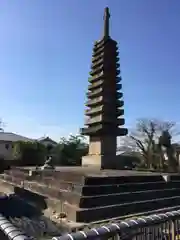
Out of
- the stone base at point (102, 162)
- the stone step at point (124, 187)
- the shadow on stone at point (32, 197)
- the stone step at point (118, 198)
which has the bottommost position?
the shadow on stone at point (32, 197)

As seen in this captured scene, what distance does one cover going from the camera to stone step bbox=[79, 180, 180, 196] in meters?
7.11

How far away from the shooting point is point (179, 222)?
2.52m

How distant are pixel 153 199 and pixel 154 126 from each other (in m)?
25.9

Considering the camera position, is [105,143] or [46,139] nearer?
[105,143]

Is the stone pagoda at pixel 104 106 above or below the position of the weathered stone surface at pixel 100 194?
above

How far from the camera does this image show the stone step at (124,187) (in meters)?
7.11

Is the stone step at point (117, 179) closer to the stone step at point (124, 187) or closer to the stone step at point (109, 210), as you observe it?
the stone step at point (124, 187)

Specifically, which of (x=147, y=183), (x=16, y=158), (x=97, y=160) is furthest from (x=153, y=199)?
(x=16, y=158)

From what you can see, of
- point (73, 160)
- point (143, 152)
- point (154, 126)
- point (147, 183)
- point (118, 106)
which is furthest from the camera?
point (154, 126)

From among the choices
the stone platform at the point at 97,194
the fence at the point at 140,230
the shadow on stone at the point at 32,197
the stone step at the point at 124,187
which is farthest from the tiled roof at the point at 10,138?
the fence at the point at 140,230

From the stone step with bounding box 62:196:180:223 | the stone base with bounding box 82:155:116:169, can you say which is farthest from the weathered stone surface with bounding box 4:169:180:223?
the stone base with bounding box 82:155:116:169

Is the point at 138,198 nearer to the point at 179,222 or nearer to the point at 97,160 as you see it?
the point at 97,160

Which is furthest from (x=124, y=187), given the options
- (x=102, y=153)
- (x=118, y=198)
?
(x=102, y=153)

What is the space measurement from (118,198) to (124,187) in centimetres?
66
